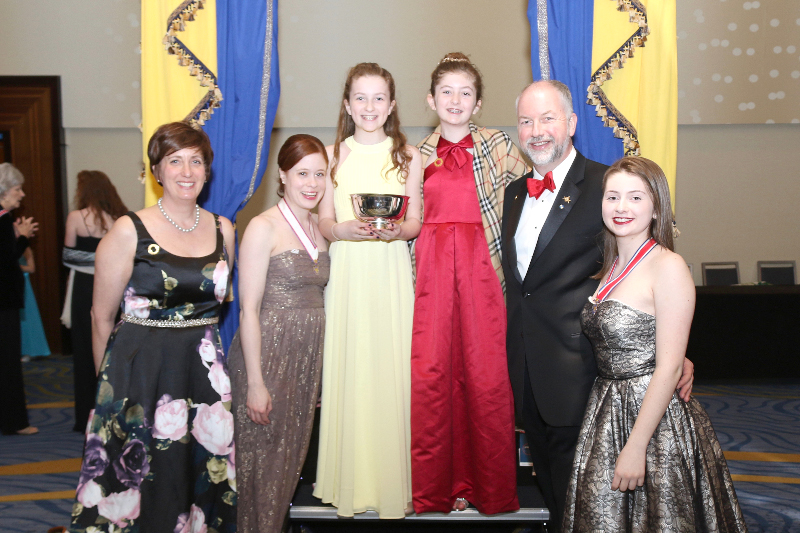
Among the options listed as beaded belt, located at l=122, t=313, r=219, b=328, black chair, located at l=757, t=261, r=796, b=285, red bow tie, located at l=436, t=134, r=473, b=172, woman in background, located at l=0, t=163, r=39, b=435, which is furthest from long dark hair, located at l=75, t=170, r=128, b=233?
black chair, located at l=757, t=261, r=796, b=285

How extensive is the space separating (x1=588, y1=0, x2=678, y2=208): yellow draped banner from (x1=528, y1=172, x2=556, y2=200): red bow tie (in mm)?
808

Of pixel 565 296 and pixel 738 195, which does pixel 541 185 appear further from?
pixel 738 195

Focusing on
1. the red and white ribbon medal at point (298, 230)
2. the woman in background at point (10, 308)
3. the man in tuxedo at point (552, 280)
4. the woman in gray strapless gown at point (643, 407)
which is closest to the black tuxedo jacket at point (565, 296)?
the man in tuxedo at point (552, 280)

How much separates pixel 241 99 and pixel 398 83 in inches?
158

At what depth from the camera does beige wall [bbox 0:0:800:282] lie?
22.1 ft

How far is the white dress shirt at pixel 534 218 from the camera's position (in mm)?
2455

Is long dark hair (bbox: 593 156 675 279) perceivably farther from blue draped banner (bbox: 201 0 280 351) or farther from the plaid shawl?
blue draped banner (bbox: 201 0 280 351)

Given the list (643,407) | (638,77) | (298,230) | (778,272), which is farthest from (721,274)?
(298,230)

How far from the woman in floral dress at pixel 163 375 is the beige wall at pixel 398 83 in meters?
4.50

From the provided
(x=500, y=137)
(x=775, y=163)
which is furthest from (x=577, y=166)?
(x=775, y=163)

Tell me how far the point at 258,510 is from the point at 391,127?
1730 millimetres

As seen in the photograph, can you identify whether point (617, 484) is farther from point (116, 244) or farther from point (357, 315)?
point (116, 244)

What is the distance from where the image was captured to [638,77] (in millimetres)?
3037

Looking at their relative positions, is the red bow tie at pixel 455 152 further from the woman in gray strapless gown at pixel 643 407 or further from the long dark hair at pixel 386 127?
the woman in gray strapless gown at pixel 643 407
